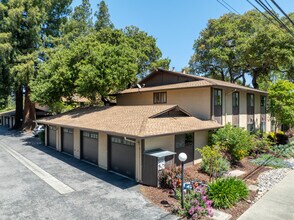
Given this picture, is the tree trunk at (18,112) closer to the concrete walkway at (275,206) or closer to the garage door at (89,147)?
the garage door at (89,147)

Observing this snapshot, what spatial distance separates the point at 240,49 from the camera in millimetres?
27391

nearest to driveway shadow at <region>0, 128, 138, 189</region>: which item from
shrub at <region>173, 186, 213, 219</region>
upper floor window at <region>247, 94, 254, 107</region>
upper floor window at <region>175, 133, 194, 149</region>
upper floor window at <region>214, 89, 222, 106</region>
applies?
shrub at <region>173, 186, 213, 219</region>

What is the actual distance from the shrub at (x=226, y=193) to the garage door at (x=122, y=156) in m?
3.96

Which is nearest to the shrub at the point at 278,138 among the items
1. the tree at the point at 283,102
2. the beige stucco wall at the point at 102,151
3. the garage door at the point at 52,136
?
the tree at the point at 283,102

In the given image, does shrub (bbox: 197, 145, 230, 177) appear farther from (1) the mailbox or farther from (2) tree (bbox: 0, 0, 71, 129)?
(2) tree (bbox: 0, 0, 71, 129)

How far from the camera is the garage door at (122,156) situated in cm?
1060

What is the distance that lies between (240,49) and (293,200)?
2292 centimetres

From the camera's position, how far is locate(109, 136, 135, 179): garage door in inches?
418

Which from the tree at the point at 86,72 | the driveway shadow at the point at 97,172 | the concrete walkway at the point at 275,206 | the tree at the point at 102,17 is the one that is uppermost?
the tree at the point at 102,17

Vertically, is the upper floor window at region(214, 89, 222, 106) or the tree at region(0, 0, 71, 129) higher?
the tree at region(0, 0, 71, 129)

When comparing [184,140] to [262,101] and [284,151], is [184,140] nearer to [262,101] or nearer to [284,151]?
[284,151]

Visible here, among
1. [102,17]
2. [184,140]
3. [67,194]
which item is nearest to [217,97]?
[184,140]

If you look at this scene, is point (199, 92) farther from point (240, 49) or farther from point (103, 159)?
point (240, 49)

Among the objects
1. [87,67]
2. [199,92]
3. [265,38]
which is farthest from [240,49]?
[87,67]
